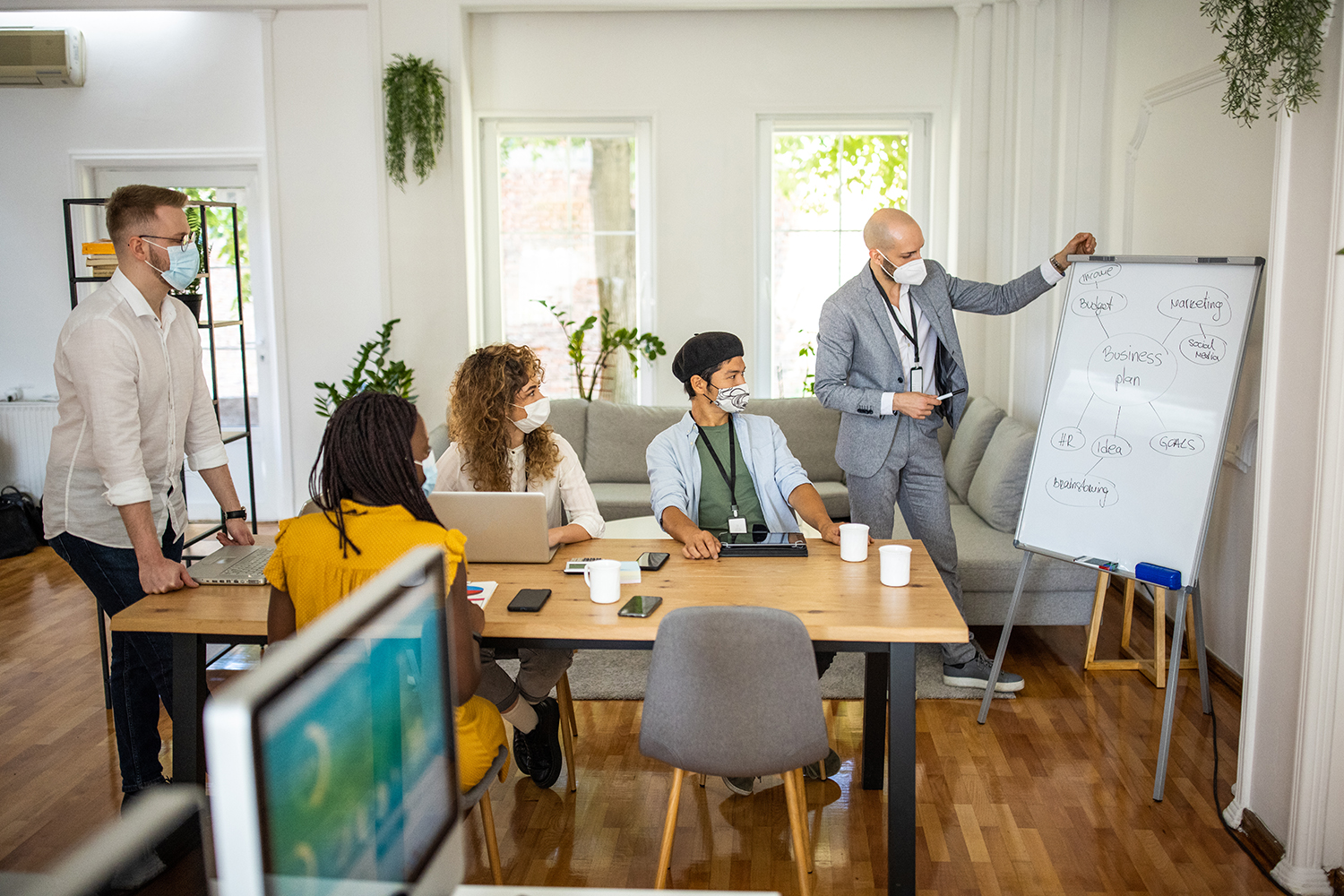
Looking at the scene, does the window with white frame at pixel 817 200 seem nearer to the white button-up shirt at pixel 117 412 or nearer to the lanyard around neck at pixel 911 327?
the lanyard around neck at pixel 911 327

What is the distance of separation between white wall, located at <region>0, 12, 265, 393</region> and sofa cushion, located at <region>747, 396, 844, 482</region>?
332cm

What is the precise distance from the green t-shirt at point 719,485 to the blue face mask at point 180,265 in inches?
55.6

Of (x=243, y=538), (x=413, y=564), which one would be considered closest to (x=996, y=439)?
(x=243, y=538)

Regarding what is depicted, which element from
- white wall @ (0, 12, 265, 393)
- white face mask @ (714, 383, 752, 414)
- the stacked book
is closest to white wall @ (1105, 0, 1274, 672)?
white face mask @ (714, 383, 752, 414)

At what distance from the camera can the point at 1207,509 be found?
9.36 feet

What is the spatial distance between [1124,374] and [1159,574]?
60 centimetres

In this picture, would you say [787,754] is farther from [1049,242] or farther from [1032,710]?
[1049,242]

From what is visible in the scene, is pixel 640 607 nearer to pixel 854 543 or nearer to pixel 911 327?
pixel 854 543

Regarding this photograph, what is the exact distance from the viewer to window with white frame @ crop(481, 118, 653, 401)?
5707 mm

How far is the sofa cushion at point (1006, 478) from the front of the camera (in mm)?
4062

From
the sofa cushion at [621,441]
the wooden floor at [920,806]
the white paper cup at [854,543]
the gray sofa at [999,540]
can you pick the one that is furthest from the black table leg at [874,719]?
the sofa cushion at [621,441]

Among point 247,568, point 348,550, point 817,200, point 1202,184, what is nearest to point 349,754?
point 348,550

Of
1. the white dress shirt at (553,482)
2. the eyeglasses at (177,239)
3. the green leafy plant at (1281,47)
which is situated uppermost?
the green leafy plant at (1281,47)

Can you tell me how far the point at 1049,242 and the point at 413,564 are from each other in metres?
4.51
